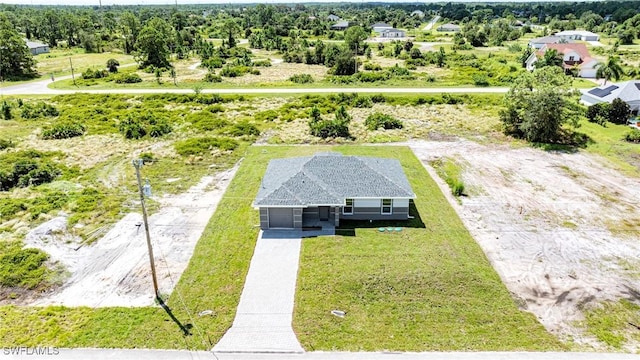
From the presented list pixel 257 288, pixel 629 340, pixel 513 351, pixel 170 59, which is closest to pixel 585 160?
pixel 629 340

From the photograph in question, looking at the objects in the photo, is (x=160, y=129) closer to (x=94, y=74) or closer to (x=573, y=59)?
(x=94, y=74)

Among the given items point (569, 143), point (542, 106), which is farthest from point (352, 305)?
point (569, 143)

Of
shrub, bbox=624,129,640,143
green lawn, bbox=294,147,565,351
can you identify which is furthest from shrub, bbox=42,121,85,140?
shrub, bbox=624,129,640,143

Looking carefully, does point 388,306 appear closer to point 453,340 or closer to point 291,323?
point 453,340

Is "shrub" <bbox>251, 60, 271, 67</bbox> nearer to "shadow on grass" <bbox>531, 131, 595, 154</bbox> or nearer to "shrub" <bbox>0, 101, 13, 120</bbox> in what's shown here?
"shrub" <bbox>0, 101, 13, 120</bbox>

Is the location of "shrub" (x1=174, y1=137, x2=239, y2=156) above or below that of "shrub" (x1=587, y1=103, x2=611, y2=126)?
below
